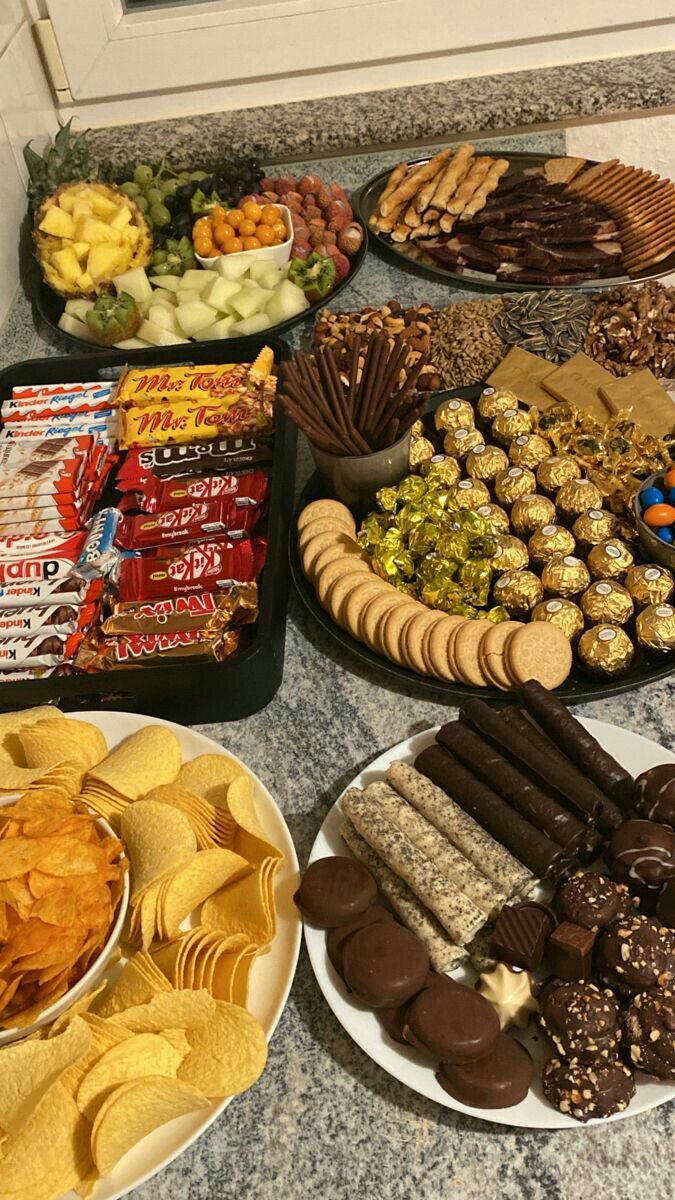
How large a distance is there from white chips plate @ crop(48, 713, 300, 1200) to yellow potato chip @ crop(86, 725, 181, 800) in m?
0.04

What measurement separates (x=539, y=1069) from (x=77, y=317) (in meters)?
1.39

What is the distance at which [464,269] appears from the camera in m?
1.68

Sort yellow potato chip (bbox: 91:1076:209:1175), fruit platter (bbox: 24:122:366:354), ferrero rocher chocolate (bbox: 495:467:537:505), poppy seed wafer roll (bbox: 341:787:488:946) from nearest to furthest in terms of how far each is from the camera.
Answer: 1. yellow potato chip (bbox: 91:1076:209:1175)
2. poppy seed wafer roll (bbox: 341:787:488:946)
3. ferrero rocher chocolate (bbox: 495:467:537:505)
4. fruit platter (bbox: 24:122:366:354)

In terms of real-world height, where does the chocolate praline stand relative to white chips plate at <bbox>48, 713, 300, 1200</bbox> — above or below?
above

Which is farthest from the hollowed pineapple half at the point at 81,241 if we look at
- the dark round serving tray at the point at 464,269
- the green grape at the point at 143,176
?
the dark round serving tray at the point at 464,269

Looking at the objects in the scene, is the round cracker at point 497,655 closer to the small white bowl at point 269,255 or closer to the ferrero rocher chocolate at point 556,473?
the ferrero rocher chocolate at point 556,473

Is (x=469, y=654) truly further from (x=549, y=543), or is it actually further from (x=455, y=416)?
(x=455, y=416)

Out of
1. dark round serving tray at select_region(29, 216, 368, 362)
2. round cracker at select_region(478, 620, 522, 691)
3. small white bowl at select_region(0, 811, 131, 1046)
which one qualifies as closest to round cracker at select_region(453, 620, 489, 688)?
round cracker at select_region(478, 620, 522, 691)

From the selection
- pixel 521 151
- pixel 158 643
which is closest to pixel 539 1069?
pixel 158 643

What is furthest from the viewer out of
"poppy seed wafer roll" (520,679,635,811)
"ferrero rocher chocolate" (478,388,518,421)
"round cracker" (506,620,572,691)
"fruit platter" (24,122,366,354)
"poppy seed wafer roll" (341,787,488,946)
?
"fruit platter" (24,122,366,354)

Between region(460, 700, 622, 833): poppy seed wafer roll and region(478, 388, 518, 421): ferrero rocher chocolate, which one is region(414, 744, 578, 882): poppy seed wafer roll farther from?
region(478, 388, 518, 421): ferrero rocher chocolate

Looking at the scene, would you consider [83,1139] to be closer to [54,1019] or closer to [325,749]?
[54,1019]

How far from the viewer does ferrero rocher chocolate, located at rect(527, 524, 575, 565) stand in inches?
44.4

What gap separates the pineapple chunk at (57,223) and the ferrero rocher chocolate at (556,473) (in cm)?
98
